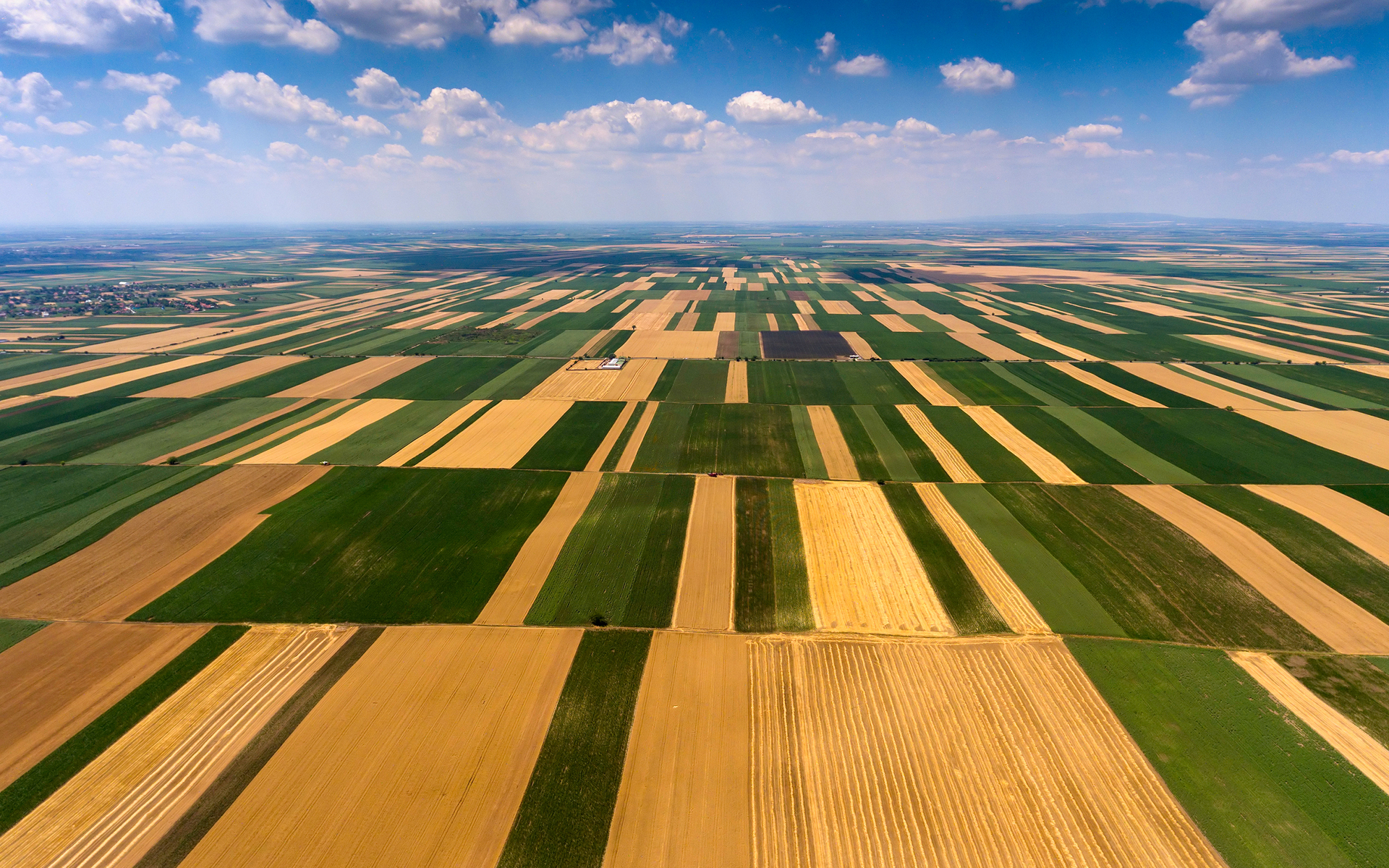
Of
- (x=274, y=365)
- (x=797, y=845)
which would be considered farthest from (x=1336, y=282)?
(x=274, y=365)

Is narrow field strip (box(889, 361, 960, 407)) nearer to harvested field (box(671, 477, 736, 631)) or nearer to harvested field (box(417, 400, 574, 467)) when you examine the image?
harvested field (box(671, 477, 736, 631))

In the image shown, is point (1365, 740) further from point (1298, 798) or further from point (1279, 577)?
point (1279, 577)

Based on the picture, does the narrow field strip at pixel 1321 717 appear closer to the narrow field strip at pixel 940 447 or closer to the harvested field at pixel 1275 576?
the harvested field at pixel 1275 576

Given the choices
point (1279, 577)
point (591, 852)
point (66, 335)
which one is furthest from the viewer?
point (66, 335)

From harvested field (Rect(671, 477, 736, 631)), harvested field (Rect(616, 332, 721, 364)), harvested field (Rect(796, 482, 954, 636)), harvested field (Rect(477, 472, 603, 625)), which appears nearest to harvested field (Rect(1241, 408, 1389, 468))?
harvested field (Rect(796, 482, 954, 636))

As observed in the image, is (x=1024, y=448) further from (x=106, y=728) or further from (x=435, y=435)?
(x=106, y=728)

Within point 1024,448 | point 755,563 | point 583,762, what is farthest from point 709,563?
point 1024,448

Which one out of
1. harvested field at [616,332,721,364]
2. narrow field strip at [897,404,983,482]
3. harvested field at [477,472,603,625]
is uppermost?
harvested field at [616,332,721,364]
